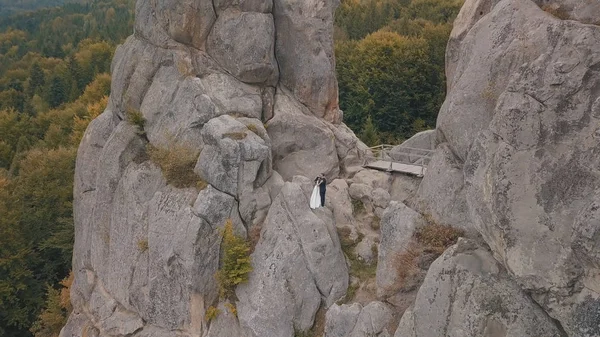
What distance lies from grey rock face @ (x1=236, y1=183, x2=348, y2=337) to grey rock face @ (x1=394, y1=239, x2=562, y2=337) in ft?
14.6

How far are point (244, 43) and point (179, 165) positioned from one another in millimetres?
6593

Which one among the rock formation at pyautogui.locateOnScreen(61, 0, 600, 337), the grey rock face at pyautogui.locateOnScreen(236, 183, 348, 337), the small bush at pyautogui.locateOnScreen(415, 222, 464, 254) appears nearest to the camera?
the rock formation at pyautogui.locateOnScreen(61, 0, 600, 337)

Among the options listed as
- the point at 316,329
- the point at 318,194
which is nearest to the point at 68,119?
A: the point at 318,194

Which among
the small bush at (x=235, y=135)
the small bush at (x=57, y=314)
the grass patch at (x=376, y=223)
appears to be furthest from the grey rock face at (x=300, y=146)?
the small bush at (x=57, y=314)

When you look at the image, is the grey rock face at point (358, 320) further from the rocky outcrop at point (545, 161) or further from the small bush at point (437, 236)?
the small bush at point (437, 236)

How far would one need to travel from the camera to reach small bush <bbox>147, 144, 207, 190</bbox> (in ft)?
71.1

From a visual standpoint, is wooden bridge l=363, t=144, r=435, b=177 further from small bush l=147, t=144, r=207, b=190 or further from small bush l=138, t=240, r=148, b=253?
small bush l=138, t=240, r=148, b=253

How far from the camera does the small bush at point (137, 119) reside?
78.3 ft

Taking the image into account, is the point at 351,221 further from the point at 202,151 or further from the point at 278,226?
the point at 202,151

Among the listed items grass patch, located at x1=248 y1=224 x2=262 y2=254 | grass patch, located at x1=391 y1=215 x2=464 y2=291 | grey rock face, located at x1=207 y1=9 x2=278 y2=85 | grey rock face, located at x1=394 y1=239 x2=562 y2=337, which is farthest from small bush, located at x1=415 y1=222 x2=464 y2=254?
grey rock face, located at x1=207 y1=9 x2=278 y2=85

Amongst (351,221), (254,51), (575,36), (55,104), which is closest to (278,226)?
(351,221)

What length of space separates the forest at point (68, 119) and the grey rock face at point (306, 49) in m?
18.4

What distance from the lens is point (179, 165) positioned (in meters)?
22.0

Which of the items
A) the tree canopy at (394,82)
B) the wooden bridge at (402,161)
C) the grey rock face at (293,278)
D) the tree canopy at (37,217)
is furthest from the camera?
the tree canopy at (394,82)
